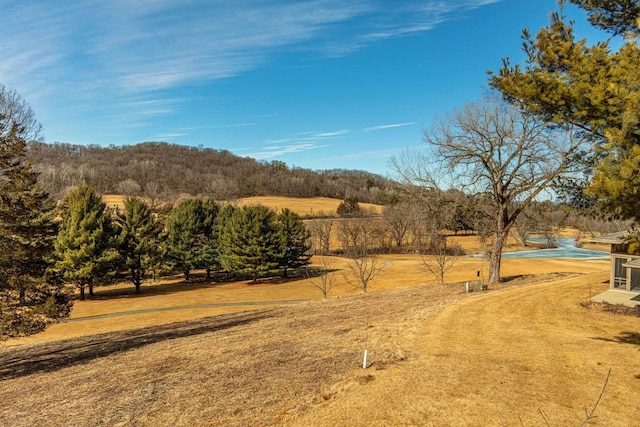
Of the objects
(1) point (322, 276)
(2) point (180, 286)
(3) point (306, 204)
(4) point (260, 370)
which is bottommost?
(2) point (180, 286)

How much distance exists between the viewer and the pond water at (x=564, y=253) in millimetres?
71250

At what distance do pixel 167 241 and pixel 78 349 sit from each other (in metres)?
38.8

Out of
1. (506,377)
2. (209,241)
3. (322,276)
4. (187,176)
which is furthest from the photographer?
(187,176)

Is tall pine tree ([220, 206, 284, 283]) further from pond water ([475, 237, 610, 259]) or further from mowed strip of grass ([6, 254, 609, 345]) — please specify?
pond water ([475, 237, 610, 259])

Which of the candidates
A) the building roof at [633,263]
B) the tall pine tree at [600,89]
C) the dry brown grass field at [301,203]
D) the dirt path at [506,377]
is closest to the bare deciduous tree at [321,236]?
the dry brown grass field at [301,203]

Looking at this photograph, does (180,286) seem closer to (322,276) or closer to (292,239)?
(292,239)

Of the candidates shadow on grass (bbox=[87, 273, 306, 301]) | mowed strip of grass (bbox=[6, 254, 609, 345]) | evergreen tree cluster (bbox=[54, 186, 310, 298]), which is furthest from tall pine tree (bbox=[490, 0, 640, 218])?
shadow on grass (bbox=[87, 273, 306, 301])

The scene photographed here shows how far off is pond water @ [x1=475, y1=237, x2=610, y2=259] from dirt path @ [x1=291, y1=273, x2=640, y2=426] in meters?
63.1

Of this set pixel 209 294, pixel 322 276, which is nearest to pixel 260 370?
pixel 322 276

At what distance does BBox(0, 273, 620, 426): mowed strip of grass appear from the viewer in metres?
8.10

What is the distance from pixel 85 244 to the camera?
4031 cm

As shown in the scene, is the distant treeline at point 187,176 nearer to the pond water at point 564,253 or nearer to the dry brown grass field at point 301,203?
the dry brown grass field at point 301,203

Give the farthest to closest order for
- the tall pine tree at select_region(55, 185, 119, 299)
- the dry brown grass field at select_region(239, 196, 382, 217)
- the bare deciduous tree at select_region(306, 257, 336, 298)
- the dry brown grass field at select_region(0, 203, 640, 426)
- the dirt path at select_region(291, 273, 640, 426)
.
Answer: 1. the dry brown grass field at select_region(239, 196, 382, 217)
2. the bare deciduous tree at select_region(306, 257, 336, 298)
3. the tall pine tree at select_region(55, 185, 119, 299)
4. the dry brown grass field at select_region(0, 203, 640, 426)
5. the dirt path at select_region(291, 273, 640, 426)

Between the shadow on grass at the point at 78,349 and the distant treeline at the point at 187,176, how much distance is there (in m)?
87.1
